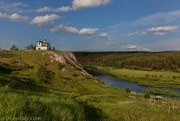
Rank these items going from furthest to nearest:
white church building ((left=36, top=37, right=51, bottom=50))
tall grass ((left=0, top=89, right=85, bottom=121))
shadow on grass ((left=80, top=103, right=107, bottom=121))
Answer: white church building ((left=36, top=37, right=51, bottom=50)) → shadow on grass ((left=80, top=103, right=107, bottom=121)) → tall grass ((left=0, top=89, right=85, bottom=121))

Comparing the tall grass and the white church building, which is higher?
the white church building

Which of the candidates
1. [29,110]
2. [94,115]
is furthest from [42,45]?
[29,110]

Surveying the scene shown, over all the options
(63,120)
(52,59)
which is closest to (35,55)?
(52,59)

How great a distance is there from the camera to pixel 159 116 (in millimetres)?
23094

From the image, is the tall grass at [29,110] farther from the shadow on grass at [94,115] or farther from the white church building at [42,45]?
the white church building at [42,45]

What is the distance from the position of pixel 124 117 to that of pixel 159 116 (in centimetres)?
497

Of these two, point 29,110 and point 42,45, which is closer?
point 29,110

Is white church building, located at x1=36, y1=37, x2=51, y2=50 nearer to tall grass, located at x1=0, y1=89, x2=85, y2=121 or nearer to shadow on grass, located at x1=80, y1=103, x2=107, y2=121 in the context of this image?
shadow on grass, located at x1=80, y1=103, x2=107, y2=121

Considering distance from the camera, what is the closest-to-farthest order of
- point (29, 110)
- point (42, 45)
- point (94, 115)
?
point (29, 110)
point (94, 115)
point (42, 45)

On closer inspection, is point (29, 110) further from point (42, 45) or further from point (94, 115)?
point (42, 45)

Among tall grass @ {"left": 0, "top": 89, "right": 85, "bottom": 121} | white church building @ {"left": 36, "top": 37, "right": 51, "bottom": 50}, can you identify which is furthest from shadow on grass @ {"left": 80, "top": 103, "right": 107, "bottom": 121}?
white church building @ {"left": 36, "top": 37, "right": 51, "bottom": 50}

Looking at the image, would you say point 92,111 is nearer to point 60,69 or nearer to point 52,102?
point 52,102

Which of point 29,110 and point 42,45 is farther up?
point 42,45

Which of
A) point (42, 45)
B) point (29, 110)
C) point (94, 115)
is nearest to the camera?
point (29, 110)
